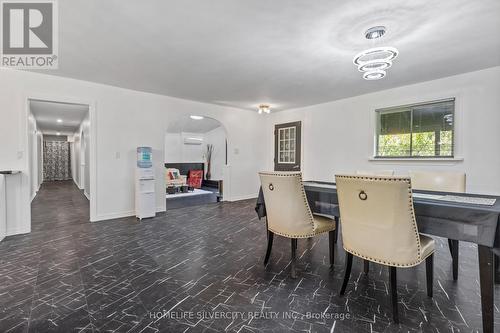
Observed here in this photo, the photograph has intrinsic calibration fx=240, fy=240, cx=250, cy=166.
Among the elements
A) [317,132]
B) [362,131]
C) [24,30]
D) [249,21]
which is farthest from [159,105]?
[362,131]

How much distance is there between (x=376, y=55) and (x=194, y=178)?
24.7 ft

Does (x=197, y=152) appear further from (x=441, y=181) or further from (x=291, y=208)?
(x=441, y=181)

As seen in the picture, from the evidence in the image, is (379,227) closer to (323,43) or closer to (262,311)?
(262,311)

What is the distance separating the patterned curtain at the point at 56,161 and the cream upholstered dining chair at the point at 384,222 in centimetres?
1425

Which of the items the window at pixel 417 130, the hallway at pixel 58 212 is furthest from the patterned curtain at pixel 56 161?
the window at pixel 417 130

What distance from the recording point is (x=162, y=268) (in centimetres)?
252

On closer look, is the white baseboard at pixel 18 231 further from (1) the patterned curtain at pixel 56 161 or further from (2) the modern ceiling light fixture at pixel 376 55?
(1) the patterned curtain at pixel 56 161

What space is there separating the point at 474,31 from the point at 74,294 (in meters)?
4.62

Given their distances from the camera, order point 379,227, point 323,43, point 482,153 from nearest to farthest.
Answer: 1. point 379,227
2. point 323,43
3. point 482,153

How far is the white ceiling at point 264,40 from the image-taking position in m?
2.14

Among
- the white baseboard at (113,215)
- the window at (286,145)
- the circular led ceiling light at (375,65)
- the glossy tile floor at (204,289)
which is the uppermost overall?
the circular led ceiling light at (375,65)

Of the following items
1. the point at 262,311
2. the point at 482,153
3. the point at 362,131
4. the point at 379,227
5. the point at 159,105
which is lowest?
the point at 262,311

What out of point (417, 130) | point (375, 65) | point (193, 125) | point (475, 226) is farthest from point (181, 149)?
point (475, 226)

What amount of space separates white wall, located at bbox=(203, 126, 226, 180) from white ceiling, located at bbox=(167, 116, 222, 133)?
0.84ft
